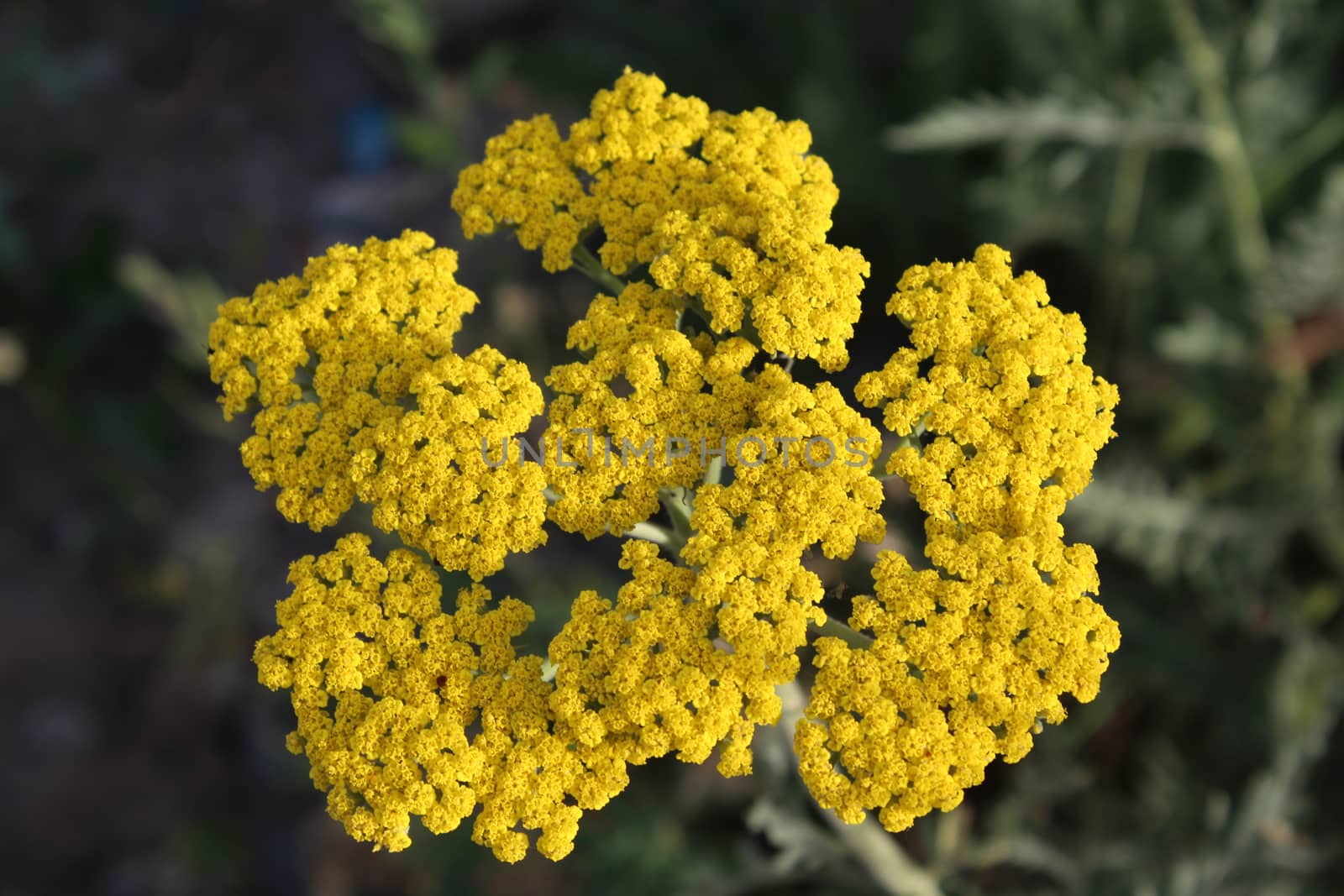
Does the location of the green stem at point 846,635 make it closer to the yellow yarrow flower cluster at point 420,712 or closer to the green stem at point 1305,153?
the yellow yarrow flower cluster at point 420,712

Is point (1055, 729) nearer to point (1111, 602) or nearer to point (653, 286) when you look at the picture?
point (1111, 602)

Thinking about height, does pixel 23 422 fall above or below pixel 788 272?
above

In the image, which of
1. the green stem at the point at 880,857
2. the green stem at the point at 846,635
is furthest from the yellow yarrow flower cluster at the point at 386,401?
the green stem at the point at 880,857

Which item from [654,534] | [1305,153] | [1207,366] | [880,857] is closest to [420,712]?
[654,534]


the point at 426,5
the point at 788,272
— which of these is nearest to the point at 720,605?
the point at 788,272

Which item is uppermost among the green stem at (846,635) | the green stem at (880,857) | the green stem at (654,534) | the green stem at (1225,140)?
the green stem at (1225,140)

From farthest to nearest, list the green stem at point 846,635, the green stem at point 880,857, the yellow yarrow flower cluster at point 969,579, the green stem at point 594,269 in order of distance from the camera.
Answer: the green stem at point 880,857
the green stem at point 594,269
the green stem at point 846,635
the yellow yarrow flower cluster at point 969,579
